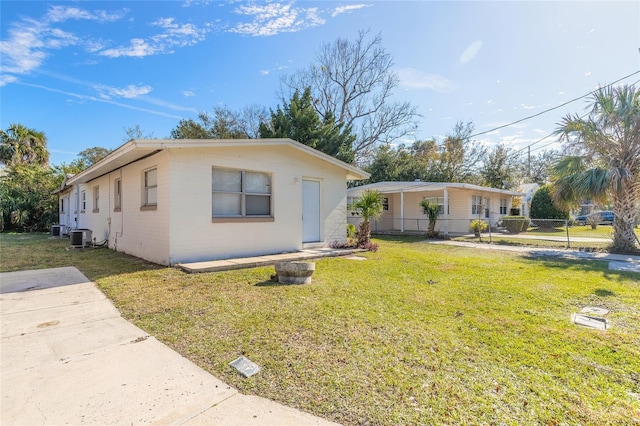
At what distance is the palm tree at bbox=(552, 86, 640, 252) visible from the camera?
33.6 ft

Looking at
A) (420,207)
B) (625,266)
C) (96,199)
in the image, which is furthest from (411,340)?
(420,207)

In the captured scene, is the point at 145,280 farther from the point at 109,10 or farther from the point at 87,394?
the point at 109,10

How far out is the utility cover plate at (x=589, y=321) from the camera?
148 inches

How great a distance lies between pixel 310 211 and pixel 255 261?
3207mm

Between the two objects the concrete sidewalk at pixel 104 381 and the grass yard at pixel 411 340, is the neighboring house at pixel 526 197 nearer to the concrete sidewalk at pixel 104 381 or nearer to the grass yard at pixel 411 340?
the grass yard at pixel 411 340

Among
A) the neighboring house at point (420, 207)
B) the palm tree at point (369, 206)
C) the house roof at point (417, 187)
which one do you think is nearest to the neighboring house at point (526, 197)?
the neighboring house at point (420, 207)

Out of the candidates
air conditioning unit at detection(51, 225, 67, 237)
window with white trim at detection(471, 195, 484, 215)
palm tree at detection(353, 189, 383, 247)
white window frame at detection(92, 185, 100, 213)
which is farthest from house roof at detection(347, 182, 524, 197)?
air conditioning unit at detection(51, 225, 67, 237)

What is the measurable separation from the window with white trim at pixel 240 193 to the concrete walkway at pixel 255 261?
1.26 metres

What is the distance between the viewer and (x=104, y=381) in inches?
96.4

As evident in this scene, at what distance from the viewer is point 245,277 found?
20.2 feet

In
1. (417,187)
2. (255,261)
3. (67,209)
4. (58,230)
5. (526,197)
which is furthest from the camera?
(526,197)

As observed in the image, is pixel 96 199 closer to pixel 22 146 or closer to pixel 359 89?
pixel 22 146

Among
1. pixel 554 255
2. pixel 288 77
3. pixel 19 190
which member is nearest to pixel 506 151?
pixel 288 77

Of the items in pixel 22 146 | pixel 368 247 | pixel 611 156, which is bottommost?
pixel 368 247
